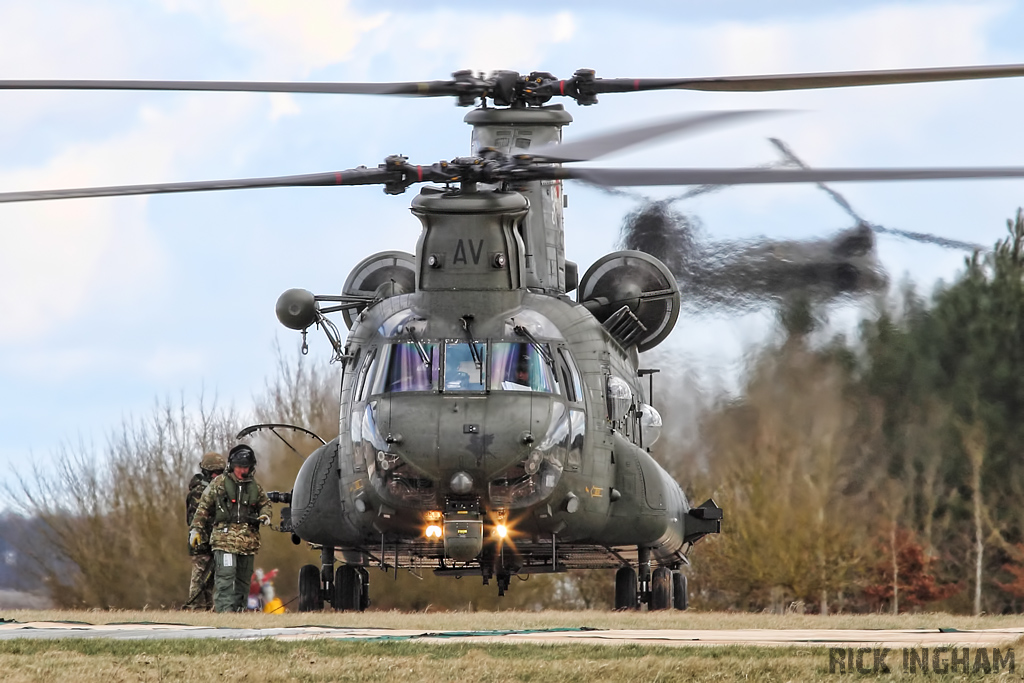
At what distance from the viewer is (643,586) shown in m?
19.9

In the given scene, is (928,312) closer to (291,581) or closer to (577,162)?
(577,162)

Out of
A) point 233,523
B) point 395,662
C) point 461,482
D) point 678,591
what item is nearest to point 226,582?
point 233,523

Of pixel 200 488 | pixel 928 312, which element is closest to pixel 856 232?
pixel 928 312

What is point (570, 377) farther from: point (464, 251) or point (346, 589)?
point (346, 589)

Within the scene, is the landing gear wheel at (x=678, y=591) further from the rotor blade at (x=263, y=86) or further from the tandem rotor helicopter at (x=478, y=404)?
the rotor blade at (x=263, y=86)

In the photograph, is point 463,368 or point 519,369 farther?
point 519,369

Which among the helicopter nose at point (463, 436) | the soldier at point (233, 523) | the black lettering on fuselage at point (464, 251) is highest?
the black lettering on fuselage at point (464, 251)

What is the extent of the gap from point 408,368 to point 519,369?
111 centimetres

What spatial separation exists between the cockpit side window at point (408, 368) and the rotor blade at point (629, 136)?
8.67 feet

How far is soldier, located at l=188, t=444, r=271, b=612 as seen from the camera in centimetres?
1850

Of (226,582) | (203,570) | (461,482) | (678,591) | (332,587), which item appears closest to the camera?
(461,482)

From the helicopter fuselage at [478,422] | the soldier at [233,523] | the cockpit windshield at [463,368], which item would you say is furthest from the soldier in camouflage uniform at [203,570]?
the cockpit windshield at [463,368]

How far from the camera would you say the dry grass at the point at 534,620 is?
49.3 ft

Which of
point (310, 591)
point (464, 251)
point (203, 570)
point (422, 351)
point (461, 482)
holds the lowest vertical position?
point (310, 591)
